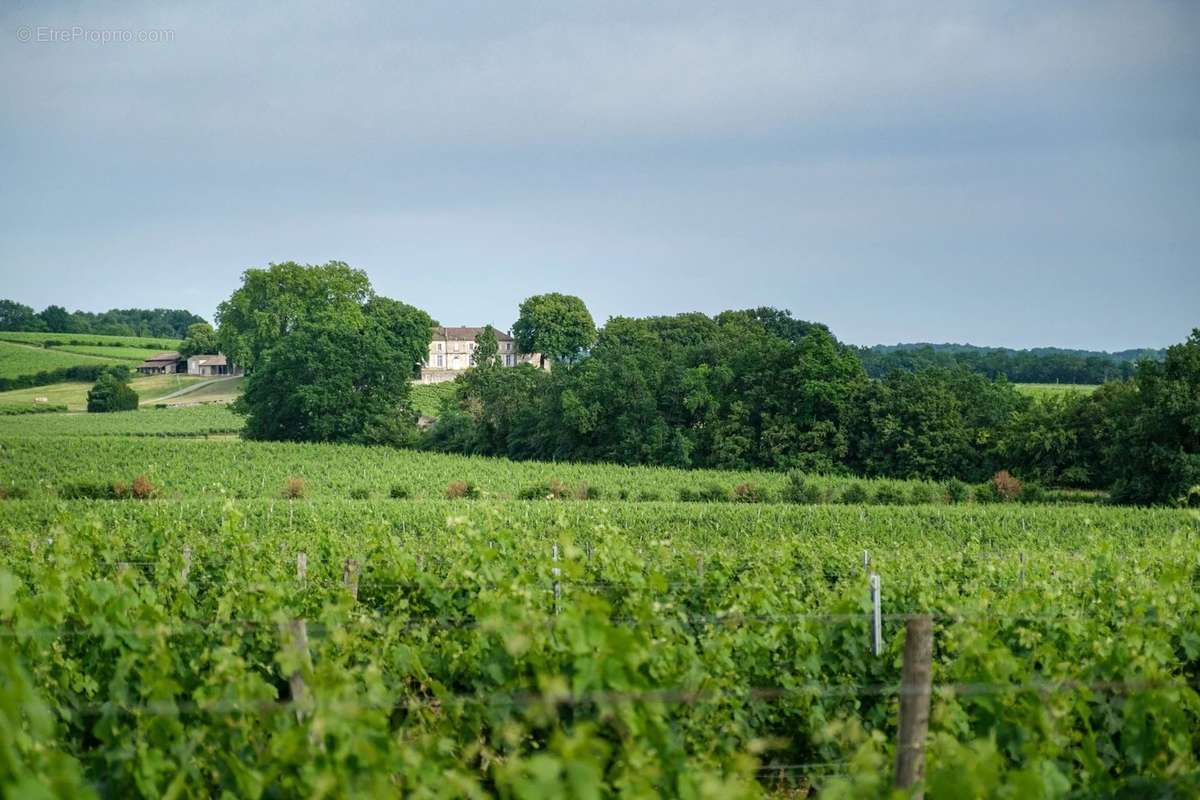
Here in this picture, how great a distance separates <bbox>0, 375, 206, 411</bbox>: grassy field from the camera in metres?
74.3

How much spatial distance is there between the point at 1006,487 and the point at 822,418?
11.8m

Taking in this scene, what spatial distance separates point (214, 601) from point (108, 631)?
3.24 metres

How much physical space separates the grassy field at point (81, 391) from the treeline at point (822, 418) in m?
32.5

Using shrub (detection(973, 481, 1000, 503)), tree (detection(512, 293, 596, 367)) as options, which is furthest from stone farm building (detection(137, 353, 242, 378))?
shrub (detection(973, 481, 1000, 503))

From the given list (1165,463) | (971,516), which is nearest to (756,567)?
(971,516)

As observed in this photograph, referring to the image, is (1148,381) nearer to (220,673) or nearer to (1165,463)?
(1165,463)

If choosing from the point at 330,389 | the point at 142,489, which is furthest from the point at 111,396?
the point at 142,489

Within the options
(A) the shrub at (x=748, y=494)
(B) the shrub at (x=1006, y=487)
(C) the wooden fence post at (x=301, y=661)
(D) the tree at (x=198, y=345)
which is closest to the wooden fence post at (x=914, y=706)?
(C) the wooden fence post at (x=301, y=661)

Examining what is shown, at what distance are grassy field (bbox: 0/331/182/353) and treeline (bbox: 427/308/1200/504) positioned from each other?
5248 centimetres

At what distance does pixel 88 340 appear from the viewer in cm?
10025

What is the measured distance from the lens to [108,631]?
5539mm

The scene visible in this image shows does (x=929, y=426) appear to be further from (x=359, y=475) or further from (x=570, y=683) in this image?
(x=570, y=683)

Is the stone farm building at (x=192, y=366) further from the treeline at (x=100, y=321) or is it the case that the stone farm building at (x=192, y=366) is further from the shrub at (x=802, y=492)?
the shrub at (x=802, y=492)

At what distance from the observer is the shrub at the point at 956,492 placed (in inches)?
1523
